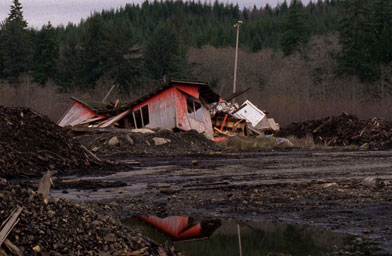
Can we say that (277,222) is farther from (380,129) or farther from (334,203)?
(380,129)

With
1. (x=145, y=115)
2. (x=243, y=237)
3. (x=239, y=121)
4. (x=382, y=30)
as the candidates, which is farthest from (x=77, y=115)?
(x=382, y=30)

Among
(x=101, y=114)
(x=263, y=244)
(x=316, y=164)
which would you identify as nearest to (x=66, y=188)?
(x=263, y=244)

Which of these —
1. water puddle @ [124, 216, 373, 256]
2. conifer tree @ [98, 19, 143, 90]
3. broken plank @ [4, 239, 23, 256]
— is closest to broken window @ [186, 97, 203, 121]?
water puddle @ [124, 216, 373, 256]

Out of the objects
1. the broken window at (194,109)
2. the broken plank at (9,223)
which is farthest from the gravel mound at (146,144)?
the broken plank at (9,223)

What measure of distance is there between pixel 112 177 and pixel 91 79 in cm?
7025

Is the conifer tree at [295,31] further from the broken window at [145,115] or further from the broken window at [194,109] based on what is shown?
the broken window at [145,115]

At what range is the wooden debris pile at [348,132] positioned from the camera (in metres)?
38.0

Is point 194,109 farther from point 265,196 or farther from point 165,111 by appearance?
point 265,196

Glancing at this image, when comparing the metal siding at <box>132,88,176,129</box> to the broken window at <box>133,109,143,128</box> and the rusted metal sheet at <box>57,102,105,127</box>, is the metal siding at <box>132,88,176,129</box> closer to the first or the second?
the broken window at <box>133,109,143,128</box>

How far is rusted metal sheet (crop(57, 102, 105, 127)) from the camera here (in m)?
39.2

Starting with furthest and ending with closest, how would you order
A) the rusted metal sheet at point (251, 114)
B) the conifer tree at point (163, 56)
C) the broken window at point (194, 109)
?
the conifer tree at point (163, 56) → the rusted metal sheet at point (251, 114) → the broken window at point (194, 109)

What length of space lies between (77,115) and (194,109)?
27.3 ft

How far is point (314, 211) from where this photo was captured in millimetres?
10586

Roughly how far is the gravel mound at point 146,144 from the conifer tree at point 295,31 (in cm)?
7555
